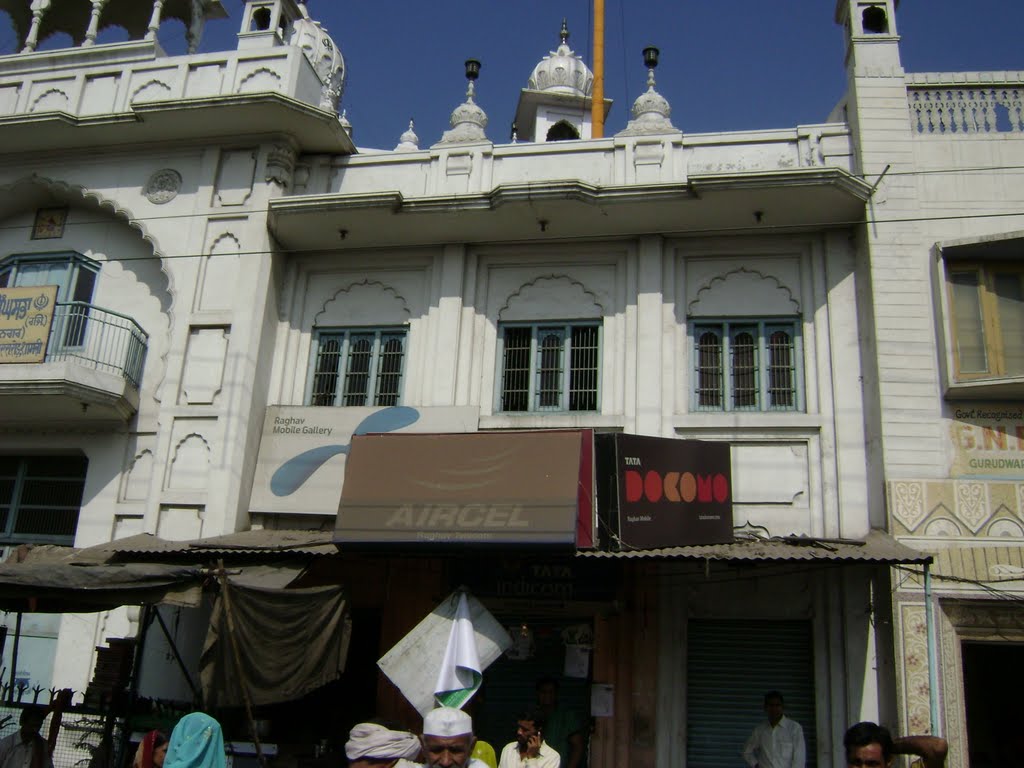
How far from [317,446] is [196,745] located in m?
4.66

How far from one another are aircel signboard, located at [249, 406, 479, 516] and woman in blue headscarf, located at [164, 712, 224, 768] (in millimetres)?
4059

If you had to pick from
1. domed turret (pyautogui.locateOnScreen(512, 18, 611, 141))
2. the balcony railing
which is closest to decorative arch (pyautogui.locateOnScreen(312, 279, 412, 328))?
the balcony railing

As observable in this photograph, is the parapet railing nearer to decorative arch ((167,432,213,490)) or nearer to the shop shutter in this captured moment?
the shop shutter

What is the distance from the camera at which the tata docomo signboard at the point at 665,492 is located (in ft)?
24.8

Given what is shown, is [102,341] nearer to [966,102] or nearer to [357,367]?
[357,367]

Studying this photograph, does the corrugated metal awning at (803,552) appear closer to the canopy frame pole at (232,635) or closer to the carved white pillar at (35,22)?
the canopy frame pole at (232,635)

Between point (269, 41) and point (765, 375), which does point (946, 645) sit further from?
point (269, 41)

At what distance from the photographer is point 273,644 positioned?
7023 millimetres

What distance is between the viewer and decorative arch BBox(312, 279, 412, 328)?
34.1 feet

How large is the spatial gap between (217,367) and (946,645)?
25.7 feet

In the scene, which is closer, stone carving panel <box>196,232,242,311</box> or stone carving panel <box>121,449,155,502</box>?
stone carving panel <box>121,449,155,502</box>

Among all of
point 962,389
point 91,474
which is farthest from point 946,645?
point 91,474

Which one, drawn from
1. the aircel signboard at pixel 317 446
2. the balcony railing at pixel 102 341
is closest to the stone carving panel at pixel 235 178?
the balcony railing at pixel 102 341

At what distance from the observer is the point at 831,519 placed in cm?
865
